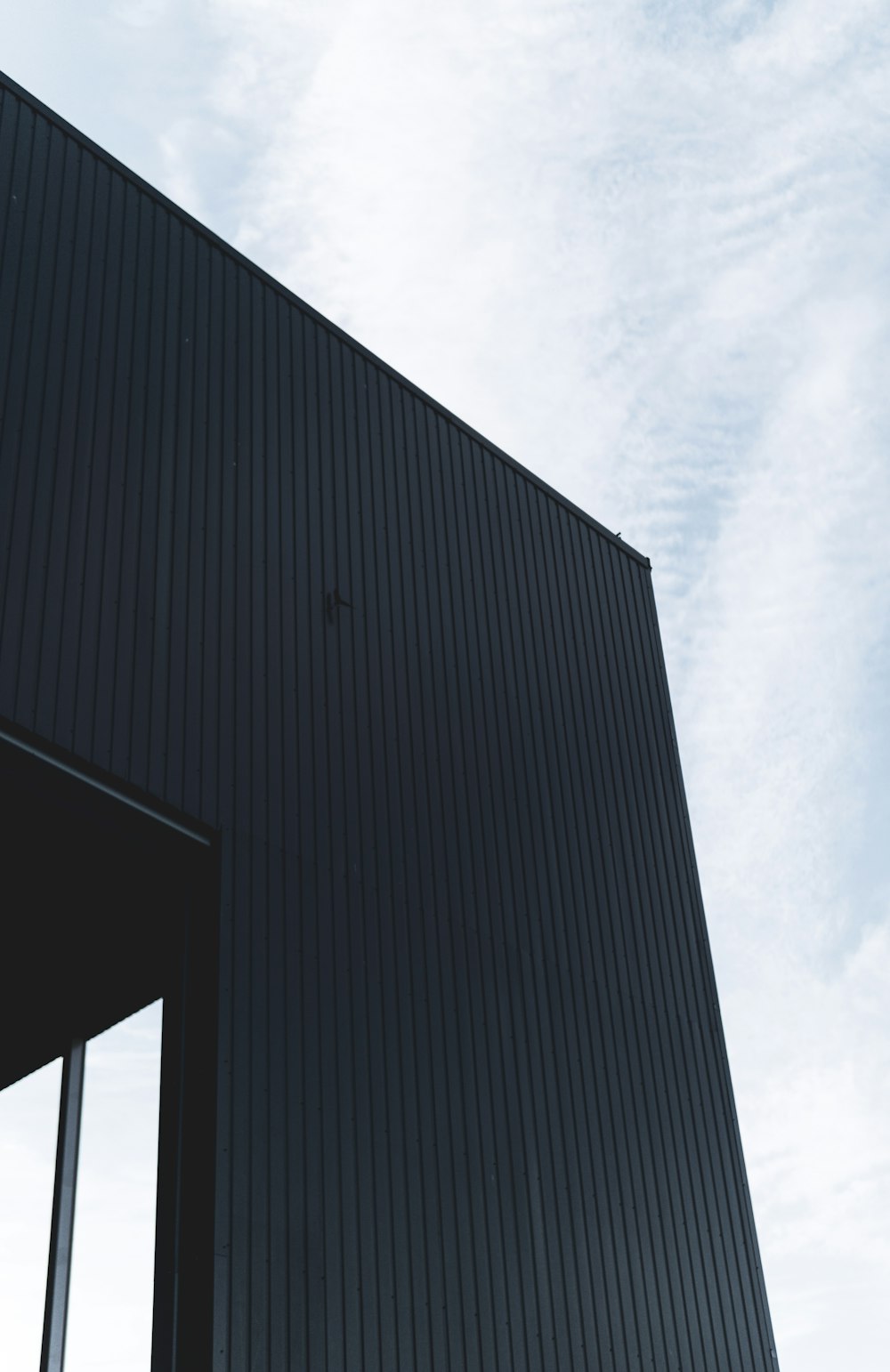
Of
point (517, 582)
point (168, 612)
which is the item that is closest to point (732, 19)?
point (517, 582)

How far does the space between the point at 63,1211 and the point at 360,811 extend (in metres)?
3.54

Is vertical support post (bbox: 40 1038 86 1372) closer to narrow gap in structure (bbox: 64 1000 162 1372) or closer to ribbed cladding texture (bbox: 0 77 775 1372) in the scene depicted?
narrow gap in structure (bbox: 64 1000 162 1372)

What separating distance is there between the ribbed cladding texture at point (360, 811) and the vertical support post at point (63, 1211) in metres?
2.62

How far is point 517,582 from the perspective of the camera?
1265cm

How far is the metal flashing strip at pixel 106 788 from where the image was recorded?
7.74 m

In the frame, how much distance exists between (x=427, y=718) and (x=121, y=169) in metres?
Result: 4.83

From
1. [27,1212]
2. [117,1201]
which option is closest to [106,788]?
[117,1201]

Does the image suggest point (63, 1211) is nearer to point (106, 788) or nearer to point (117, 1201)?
point (117, 1201)

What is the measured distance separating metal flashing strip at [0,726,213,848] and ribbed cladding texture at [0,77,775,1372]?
128 mm

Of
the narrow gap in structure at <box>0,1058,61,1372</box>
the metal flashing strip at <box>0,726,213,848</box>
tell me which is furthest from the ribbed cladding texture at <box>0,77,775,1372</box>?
the narrow gap in structure at <box>0,1058,61,1372</box>

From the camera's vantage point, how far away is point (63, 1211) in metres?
9.63

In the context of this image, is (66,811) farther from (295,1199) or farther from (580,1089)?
(580,1089)

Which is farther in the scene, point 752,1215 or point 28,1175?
point 752,1215

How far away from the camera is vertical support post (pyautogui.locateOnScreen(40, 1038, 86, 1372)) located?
924cm
